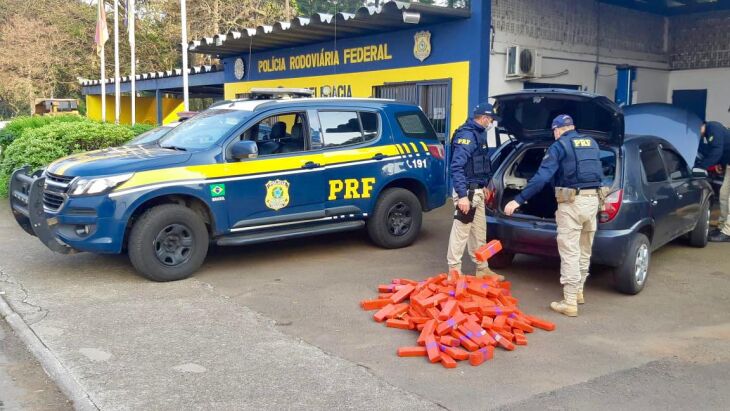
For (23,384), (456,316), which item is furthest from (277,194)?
(23,384)

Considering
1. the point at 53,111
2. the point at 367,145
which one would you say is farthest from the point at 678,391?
the point at 53,111

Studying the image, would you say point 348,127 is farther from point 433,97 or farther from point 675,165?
point 433,97

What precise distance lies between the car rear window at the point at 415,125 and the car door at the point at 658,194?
2.90 meters

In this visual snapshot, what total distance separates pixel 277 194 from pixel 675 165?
454 cm

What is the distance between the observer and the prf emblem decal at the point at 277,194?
7285mm

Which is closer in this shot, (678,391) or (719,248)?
(678,391)

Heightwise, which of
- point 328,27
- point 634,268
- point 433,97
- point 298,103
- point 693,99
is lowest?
point 634,268

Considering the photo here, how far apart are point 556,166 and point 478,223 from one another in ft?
3.74

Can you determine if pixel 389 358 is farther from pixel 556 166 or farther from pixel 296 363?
pixel 556 166

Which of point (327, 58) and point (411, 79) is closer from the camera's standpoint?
point (411, 79)

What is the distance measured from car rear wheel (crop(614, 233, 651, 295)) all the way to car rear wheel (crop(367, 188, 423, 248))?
9.51 feet

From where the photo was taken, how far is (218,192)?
22.9 ft

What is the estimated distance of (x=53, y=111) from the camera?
879 inches

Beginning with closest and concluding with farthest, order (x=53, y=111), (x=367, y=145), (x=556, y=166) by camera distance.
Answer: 1. (x=556, y=166)
2. (x=367, y=145)
3. (x=53, y=111)
